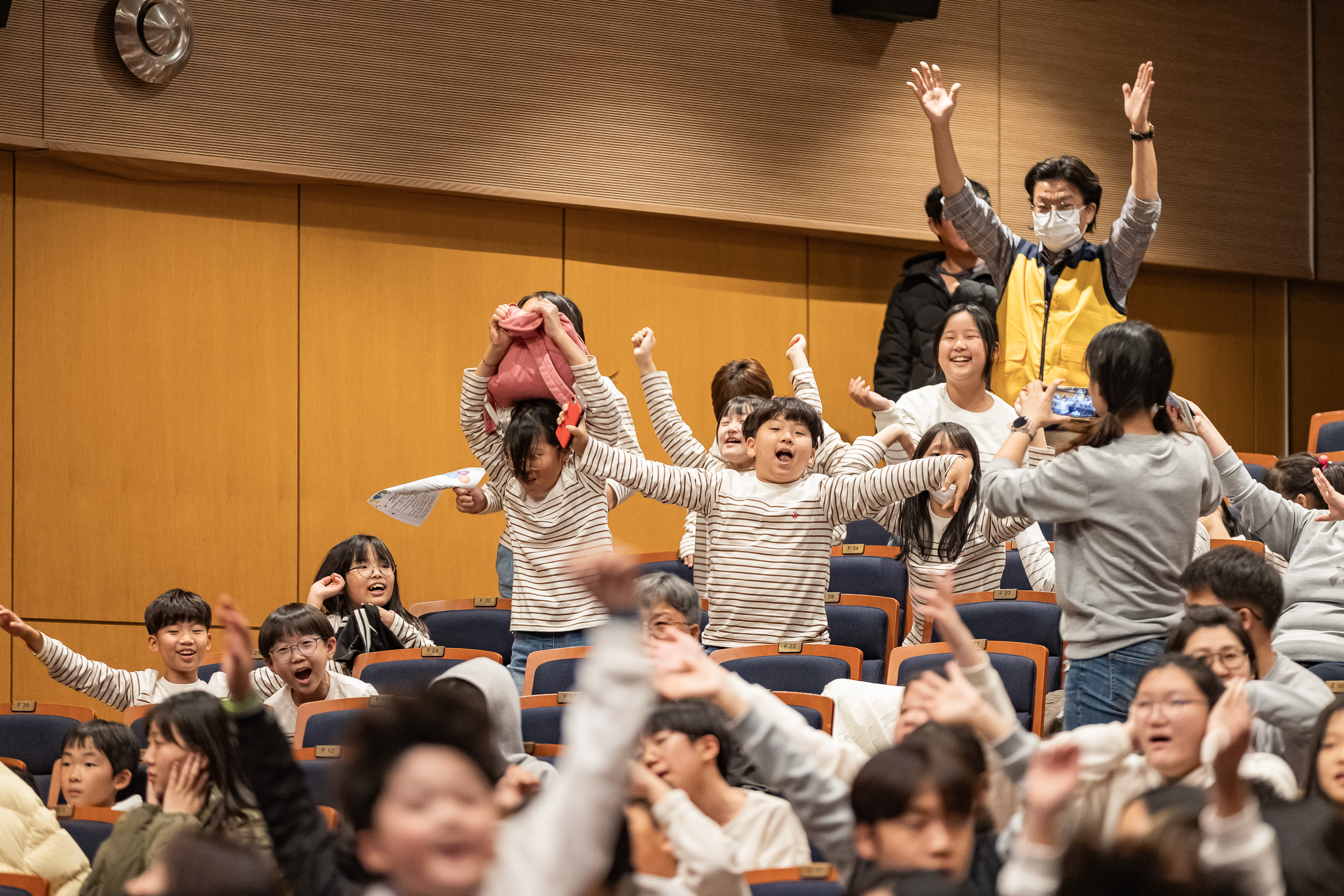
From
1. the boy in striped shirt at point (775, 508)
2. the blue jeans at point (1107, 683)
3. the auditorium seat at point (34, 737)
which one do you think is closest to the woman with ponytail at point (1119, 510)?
the blue jeans at point (1107, 683)

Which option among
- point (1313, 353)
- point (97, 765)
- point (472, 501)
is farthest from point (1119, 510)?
point (1313, 353)

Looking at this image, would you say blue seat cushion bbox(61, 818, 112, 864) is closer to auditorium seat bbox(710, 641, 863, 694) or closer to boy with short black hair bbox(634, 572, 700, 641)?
boy with short black hair bbox(634, 572, 700, 641)

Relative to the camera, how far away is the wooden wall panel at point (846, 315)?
23.0 feet

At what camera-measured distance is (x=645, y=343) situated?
455 centimetres

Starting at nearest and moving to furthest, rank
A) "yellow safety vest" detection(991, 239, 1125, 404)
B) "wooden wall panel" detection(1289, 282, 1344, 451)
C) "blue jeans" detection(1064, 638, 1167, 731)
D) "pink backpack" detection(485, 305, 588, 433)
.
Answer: "blue jeans" detection(1064, 638, 1167, 731), "pink backpack" detection(485, 305, 588, 433), "yellow safety vest" detection(991, 239, 1125, 404), "wooden wall panel" detection(1289, 282, 1344, 451)

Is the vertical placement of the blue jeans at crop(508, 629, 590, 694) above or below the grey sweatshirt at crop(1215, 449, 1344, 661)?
below

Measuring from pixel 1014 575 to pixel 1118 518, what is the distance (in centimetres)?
169

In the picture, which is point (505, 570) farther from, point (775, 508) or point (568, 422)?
point (775, 508)

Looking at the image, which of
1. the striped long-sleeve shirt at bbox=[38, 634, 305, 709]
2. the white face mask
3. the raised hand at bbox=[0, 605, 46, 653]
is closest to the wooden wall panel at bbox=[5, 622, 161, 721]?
the striped long-sleeve shirt at bbox=[38, 634, 305, 709]

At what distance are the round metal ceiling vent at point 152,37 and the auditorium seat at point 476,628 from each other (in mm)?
2419

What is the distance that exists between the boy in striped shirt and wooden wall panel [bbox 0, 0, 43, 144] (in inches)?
113

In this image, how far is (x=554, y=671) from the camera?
3.58 meters

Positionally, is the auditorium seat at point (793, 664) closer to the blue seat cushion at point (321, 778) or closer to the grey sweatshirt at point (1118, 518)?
the grey sweatshirt at point (1118, 518)

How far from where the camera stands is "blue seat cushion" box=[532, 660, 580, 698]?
3559 mm
